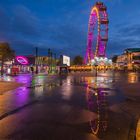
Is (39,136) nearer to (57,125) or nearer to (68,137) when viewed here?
(68,137)

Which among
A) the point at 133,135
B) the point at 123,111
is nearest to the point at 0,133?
the point at 133,135

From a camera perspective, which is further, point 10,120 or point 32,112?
point 32,112

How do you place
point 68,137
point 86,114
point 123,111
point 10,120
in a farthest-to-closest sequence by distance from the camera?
point 123,111 < point 86,114 < point 10,120 < point 68,137

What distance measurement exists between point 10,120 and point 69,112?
2624 millimetres

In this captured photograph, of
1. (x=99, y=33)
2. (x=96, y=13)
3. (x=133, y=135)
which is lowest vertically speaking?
(x=133, y=135)

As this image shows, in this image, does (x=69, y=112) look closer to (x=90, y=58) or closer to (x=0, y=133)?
(x=0, y=133)

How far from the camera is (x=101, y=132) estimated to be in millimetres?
7980

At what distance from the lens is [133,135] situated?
301 inches

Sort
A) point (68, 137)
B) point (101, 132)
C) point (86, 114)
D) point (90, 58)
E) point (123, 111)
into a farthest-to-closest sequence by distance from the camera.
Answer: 1. point (90, 58)
2. point (123, 111)
3. point (86, 114)
4. point (101, 132)
5. point (68, 137)

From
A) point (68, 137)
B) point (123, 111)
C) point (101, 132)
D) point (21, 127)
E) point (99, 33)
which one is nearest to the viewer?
point (68, 137)

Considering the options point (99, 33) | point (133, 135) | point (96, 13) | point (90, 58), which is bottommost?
point (133, 135)

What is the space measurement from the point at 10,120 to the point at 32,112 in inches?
71.5

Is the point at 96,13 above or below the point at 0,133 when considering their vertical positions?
above

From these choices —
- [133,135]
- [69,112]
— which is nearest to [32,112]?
[69,112]
